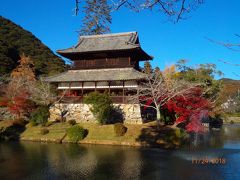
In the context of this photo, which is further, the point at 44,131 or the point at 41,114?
the point at 41,114

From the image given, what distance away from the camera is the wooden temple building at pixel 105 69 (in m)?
33.0

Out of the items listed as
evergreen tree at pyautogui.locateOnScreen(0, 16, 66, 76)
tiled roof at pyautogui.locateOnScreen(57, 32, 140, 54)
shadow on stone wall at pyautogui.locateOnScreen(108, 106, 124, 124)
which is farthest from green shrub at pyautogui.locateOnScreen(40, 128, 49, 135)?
evergreen tree at pyautogui.locateOnScreen(0, 16, 66, 76)

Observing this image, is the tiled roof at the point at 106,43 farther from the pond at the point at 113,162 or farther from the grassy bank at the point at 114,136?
the pond at the point at 113,162

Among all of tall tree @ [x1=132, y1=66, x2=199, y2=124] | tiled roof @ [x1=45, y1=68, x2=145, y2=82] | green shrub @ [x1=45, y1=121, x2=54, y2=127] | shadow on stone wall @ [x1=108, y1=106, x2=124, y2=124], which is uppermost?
tiled roof @ [x1=45, y1=68, x2=145, y2=82]

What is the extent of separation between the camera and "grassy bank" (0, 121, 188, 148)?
88.3 ft

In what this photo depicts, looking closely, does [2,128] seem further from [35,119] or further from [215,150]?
[215,150]

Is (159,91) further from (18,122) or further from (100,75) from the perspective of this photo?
(18,122)

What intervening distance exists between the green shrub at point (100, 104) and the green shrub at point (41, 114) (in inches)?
228

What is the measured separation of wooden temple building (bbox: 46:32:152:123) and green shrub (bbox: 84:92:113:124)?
2723 mm

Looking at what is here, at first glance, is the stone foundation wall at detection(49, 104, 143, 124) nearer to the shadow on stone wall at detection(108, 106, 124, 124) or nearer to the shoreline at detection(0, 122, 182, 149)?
the shadow on stone wall at detection(108, 106, 124, 124)

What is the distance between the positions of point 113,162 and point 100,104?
11.3m

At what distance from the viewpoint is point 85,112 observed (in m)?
34.6

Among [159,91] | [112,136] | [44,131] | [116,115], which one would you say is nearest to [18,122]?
[44,131]

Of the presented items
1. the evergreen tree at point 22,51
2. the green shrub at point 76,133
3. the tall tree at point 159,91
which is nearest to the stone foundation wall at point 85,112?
the tall tree at point 159,91
